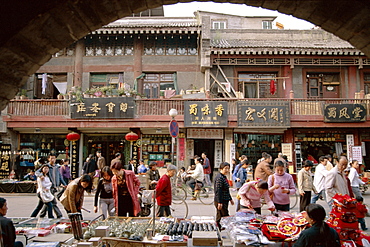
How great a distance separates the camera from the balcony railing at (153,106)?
17016 mm

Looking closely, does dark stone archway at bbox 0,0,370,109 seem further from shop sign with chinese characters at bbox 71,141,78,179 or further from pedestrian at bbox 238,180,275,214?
shop sign with chinese characters at bbox 71,141,78,179

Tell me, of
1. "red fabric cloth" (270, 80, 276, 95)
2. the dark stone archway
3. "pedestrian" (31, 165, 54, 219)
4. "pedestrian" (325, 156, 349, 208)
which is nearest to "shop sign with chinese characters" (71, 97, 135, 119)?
"red fabric cloth" (270, 80, 276, 95)

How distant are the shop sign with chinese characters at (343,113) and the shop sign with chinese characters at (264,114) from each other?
227 centimetres

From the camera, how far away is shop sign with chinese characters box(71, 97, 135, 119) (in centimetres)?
1708

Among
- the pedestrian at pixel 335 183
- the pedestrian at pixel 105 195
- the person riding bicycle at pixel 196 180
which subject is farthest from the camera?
the person riding bicycle at pixel 196 180

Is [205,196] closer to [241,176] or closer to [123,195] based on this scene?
[241,176]

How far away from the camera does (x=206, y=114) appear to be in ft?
55.6

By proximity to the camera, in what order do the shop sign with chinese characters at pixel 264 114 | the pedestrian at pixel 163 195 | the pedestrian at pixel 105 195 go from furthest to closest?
1. the shop sign with chinese characters at pixel 264 114
2. the pedestrian at pixel 163 195
3. the pedestrian at pixel 105 195

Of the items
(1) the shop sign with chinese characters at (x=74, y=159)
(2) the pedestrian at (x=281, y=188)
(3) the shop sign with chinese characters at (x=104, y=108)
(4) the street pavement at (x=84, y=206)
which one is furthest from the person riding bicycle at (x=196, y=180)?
(1) the shop sign with chinese characters at (x=74, y=159)

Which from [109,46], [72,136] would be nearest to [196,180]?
[72,136]

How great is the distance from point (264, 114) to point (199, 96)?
3.85m

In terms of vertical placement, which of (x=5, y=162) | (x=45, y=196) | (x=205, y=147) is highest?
(x=205, y=147)

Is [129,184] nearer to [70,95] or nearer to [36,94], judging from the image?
[70,95]

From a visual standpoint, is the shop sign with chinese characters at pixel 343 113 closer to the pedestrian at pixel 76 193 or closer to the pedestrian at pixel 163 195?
the pedestrian at pixel 163 195
